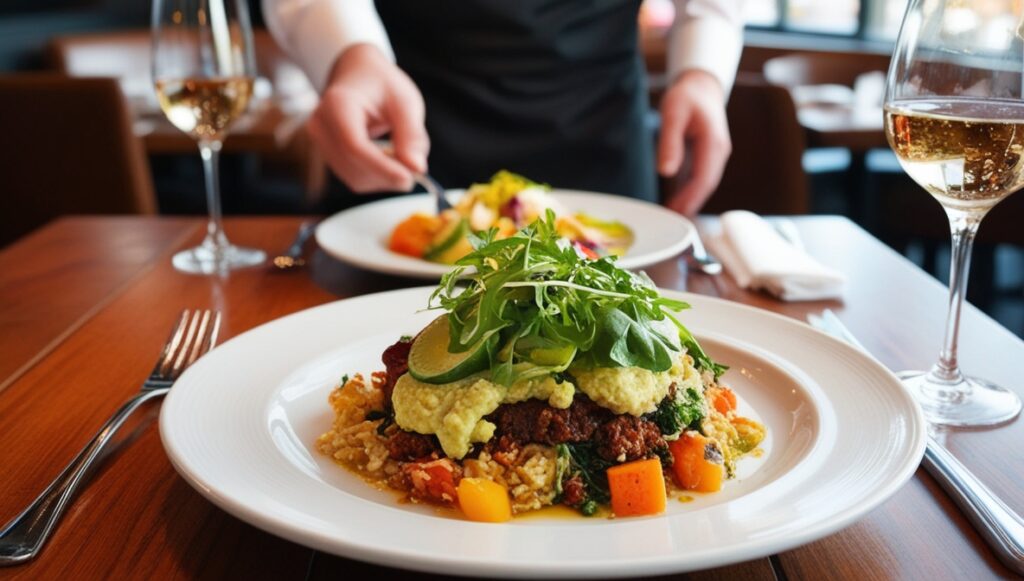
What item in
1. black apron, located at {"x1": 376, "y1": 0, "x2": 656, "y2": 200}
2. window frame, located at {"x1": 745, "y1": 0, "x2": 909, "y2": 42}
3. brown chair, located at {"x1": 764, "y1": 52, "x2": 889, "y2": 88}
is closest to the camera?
black apron, located at {"x1": 376, "y1": 0, "x2": 656, "y2": 200}

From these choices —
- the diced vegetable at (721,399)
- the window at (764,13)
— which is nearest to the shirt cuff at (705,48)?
the diced vegetable at (721,399)

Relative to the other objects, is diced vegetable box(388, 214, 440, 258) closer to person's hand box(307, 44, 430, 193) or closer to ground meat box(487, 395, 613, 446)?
person's hand box(307, 44, 430, 193)

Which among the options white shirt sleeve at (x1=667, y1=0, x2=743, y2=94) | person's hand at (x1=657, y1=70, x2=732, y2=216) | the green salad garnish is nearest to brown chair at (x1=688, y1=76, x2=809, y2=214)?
white shirt sleeve at (x1=667, y1=0, x2=743, y2=94)

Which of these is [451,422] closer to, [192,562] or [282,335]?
[192,562]

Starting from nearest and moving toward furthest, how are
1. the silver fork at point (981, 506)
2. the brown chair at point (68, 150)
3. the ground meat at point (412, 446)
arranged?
the silver fork at point (981, 506)
the ground meat at point (412, 446)
the brown chair at point (68, 150)

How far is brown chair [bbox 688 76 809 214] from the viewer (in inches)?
143

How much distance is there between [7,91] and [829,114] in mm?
3477

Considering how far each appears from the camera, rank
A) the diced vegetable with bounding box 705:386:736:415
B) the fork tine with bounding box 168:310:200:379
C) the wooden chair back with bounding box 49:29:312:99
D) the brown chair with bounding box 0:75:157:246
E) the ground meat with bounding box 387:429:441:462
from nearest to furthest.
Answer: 1. the ground meat with bounding box 387:429:441:462
2. the diced vegetable with bounding box 705:386:736:415
3. the fork tine with bounding box 168:310:200:379
4. the brown chair with bounding box 0:75:157:246
5. the wooden chair back with bounding box 49:29:312:99

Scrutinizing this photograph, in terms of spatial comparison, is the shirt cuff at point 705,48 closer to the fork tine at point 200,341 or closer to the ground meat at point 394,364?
the fork tine at point 200,341

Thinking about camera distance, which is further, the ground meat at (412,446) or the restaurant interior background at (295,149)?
the restaurant interior background at (295,149)

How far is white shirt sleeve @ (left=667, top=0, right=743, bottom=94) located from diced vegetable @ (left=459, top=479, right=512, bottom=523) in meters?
1.66

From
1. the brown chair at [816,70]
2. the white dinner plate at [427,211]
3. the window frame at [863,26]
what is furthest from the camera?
the window frame at [863,26]

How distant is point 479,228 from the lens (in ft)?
5.38

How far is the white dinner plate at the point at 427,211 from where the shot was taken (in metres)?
1.48
